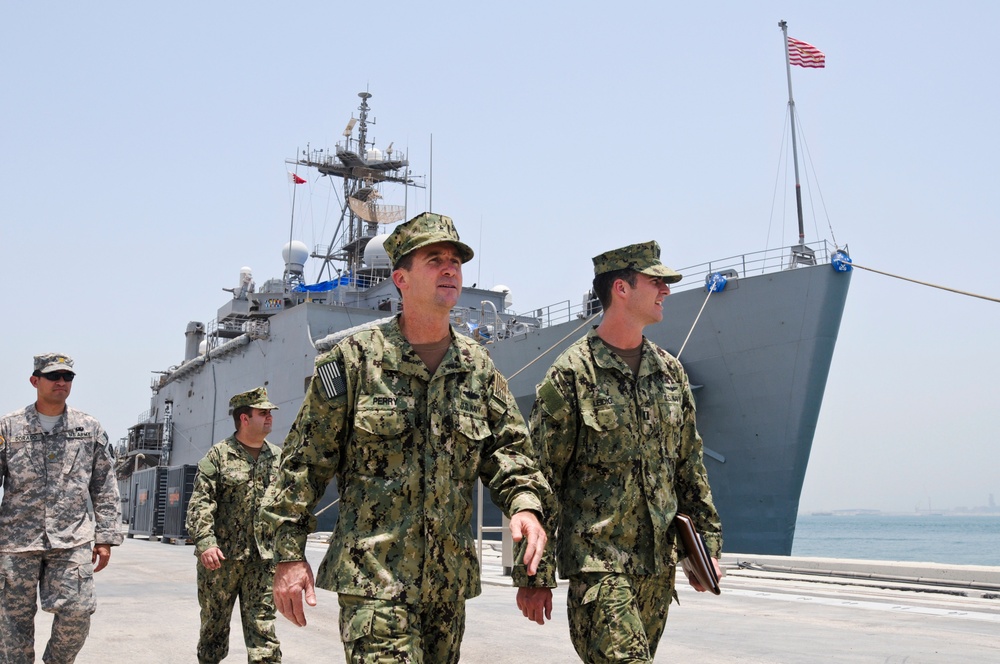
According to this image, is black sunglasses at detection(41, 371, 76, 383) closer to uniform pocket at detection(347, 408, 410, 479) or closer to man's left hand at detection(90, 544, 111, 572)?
man's left hand at detection(90, 544, 111, 572)

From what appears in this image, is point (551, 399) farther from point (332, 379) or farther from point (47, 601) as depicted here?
point (47, 601)

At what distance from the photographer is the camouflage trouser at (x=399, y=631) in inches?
94.7

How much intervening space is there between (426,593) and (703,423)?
12887 millimetres

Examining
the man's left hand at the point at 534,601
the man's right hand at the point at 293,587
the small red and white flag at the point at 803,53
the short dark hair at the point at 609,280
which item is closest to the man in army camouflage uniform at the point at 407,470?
the man's right hand at the point at 293,587

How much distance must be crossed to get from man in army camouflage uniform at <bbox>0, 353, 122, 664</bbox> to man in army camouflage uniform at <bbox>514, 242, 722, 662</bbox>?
2.41 metres

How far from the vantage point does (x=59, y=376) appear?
4621mm

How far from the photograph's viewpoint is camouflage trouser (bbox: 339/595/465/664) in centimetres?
240

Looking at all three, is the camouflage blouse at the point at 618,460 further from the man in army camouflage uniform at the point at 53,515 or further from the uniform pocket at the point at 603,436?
the man in army camouflage uniform at the point at 53,515

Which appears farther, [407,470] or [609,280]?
[609,280]

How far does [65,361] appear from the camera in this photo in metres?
4.64

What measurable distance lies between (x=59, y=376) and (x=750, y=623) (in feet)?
14.6

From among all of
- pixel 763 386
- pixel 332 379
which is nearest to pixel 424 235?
pixel 332 379

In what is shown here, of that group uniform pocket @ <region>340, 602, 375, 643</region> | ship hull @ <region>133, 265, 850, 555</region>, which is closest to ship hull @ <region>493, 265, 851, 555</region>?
ship hull @ <region>133, 265, 850, 555</region>

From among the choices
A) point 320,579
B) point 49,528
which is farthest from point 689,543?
point 49,528
